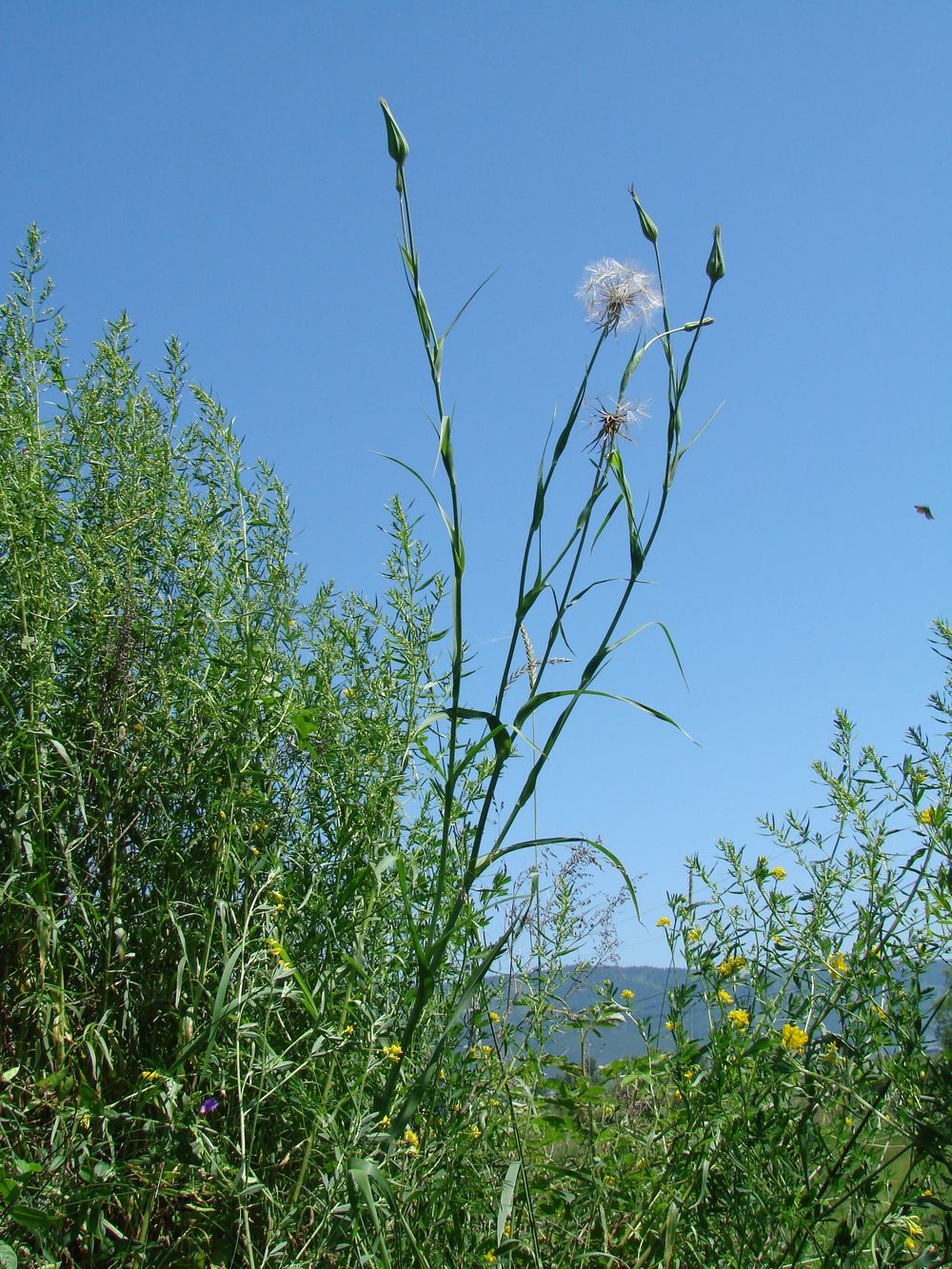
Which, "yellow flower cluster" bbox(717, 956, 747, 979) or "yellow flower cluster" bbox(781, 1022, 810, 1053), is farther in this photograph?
"yellow flower cluster" bbox(717, 956, 747, 979)

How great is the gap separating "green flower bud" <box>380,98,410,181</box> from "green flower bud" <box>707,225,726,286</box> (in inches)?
20.1

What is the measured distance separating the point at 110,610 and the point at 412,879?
874 millimetres

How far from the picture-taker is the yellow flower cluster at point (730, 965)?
180cm

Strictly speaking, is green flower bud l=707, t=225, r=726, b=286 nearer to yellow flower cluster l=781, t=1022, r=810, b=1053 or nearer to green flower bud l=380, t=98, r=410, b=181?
green flower bud l=380, t=98, r=410, b=181

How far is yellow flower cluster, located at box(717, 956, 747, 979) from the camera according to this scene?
1.80 meters

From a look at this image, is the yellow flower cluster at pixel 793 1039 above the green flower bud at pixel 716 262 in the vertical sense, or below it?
below

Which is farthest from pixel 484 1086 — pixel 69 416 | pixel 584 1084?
pixel 69 416


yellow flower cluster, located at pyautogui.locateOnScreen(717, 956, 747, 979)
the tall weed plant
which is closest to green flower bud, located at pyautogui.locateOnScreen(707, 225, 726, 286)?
the tall weed plant

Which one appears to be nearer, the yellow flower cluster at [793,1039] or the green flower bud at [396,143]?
the green flower bud at [396,143]

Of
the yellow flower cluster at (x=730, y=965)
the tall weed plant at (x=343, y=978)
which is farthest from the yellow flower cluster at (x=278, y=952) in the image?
the yellow flower cluster at (x=730, y=965)

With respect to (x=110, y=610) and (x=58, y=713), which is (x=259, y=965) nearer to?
(x=58, y=713)

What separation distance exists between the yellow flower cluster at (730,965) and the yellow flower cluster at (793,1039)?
0.52 feet

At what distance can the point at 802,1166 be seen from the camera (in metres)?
1.50

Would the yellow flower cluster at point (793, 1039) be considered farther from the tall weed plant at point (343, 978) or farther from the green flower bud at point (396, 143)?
the green flower bud at point (396, 143)
